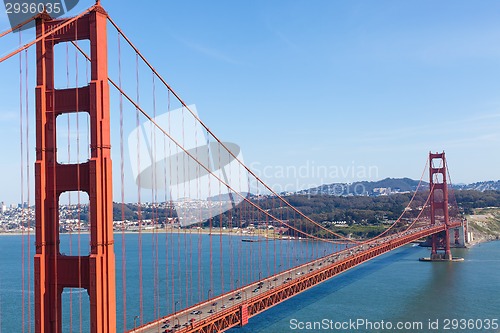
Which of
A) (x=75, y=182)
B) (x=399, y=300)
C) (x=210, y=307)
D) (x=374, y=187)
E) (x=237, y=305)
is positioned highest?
(x=374, y=187)

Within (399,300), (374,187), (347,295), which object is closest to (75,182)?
(347,295)

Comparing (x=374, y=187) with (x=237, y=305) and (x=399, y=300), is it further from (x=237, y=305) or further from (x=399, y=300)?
(x=237, y=305)

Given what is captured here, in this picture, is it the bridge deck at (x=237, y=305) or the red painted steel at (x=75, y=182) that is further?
the bridge deck at (x=237, y=305)

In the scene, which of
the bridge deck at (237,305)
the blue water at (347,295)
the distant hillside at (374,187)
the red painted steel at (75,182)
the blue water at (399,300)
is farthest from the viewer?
the distant hillside at (374,187)

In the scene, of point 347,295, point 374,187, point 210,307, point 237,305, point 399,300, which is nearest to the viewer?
point 237,305

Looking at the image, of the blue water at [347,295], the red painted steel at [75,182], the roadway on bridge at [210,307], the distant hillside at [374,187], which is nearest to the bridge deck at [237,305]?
the roadway on bridge at [210,307]

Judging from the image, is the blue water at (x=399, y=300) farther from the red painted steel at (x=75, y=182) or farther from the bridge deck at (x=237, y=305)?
the red painted steel at (x=75, y=182)

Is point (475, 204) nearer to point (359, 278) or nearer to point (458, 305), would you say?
point (359, 278)

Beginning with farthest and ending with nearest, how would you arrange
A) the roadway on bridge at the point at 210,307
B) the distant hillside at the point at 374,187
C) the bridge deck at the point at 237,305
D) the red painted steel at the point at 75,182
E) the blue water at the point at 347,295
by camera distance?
the distant hillside at the point at 374,187 < the blue water at the point at 347,295 < the roadway on bridge at the point at 210,307 < the bridge deck at the point at 237,305 < the red painted steel at the point at 75,182

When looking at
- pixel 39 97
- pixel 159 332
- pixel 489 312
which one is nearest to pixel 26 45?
pixel 39 97
